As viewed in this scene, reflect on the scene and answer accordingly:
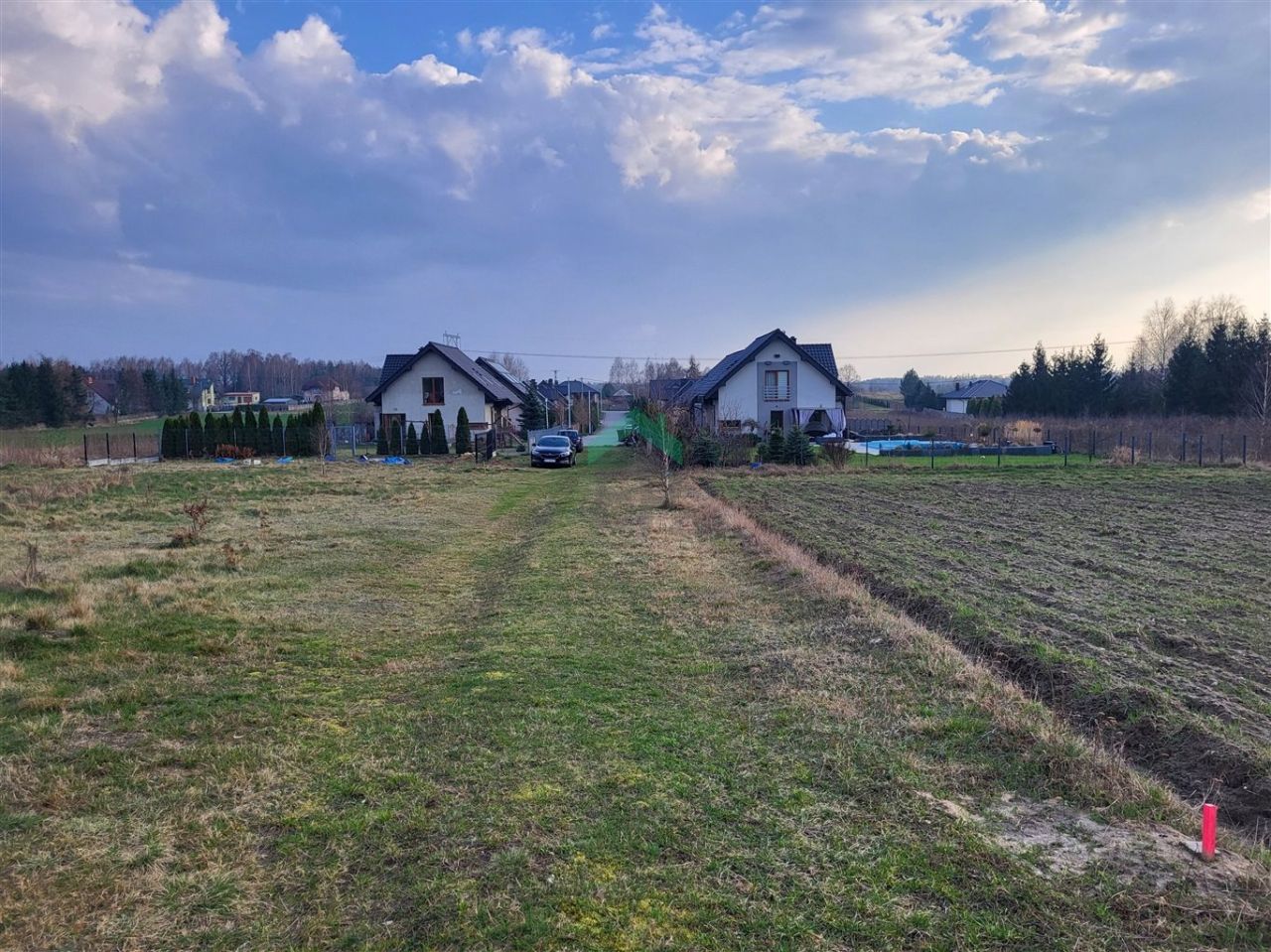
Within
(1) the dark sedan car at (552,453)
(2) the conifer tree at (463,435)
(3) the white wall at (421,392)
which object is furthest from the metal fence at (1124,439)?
(3) the white wall at (421,392)

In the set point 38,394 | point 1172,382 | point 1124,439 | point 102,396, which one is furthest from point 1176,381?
point 102,396

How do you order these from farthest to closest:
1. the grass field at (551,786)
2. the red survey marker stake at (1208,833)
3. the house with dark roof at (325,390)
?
the house with dark roof at (325,390)
the red survey marker stake at (1208,833)
the grass field at (551,786)

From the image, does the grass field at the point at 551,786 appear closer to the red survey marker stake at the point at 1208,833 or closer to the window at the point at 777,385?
the red survey marker stake at the point at 1208,833

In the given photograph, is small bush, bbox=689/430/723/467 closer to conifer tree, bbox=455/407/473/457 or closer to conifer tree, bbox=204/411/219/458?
conifer tree, bbox=455/407/473/457

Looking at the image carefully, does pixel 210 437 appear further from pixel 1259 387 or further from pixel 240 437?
pixel 1259 387

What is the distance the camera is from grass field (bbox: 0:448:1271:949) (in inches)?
134

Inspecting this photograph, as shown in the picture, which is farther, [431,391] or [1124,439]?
[431,391]

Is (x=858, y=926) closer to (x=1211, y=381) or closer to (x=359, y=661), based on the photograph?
(x=359, y=661)

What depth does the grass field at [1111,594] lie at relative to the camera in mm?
5641

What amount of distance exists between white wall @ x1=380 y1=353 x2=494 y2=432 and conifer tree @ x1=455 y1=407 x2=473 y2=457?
1.49 metres

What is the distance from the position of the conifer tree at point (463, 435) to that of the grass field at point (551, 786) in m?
29.2

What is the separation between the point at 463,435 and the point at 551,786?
36140 mm

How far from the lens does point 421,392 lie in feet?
141

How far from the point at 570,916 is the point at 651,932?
0.37m
